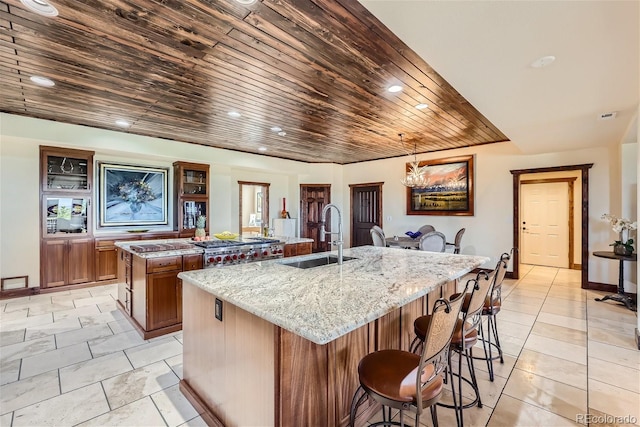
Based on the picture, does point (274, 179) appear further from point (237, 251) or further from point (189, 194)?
point (237, 251)

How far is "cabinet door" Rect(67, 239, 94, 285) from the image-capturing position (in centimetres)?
473

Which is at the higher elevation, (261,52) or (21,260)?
(261,52)

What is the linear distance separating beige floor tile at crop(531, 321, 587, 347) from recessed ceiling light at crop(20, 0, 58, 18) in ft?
16.5

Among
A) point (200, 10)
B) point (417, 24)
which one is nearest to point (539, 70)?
point (417, 24)

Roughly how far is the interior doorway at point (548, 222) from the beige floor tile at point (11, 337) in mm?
9403

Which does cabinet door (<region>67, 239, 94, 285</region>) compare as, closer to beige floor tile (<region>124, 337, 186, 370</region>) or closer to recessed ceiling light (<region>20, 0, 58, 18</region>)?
beige floor tile (<region>124, 337, 186, 370</region>)

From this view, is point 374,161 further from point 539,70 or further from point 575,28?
point 575,28

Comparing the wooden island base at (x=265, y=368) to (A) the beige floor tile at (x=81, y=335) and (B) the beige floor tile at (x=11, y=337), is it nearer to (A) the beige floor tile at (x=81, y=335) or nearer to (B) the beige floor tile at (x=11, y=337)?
(A) the beige floor tile at (x=81, y=335)

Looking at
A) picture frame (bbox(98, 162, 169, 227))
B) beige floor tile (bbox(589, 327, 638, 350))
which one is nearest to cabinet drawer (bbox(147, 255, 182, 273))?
picture frame (bbox(98, 162, 169, 227))

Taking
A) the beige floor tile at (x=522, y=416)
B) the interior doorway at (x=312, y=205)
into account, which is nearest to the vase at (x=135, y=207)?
the interior doorway at (x=312, y=205)

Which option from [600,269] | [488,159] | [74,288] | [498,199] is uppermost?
[488,159]

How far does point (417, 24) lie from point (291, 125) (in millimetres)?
2895

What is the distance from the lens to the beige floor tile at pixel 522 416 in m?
1.83

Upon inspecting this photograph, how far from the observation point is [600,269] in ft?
15.7
